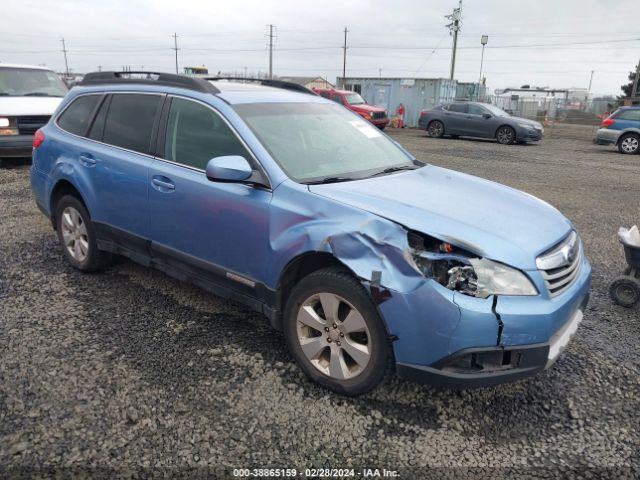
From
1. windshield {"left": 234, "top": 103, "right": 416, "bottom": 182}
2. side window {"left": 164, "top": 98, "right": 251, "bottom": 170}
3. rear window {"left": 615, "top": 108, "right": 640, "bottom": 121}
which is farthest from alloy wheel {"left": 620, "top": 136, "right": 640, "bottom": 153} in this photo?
side window {"left": 164, "top": 98, "right": 251, "bottom": 170}

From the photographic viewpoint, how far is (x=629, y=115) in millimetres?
15523

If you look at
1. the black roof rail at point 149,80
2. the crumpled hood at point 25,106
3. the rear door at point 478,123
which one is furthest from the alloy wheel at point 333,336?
the rear door at point 478,123

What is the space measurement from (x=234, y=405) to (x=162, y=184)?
1618 millimetres

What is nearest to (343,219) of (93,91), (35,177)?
(93,91)

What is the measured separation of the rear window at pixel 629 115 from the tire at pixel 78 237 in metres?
16.2

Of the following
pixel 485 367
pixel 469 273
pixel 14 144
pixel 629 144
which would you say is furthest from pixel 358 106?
pixel 485 367

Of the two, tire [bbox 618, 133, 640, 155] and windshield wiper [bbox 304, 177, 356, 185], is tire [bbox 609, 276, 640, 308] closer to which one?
windshield wiper [bbox 304, 177, 356, 185]

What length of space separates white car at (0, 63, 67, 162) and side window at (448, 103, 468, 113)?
14047 millimetres

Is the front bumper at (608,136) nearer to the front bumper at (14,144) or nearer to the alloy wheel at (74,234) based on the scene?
the front bumper at (14,144)

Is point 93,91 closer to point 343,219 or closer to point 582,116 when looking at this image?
point 343,219

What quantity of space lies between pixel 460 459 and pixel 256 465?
3.19 ft

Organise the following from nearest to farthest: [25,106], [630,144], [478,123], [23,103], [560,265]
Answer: [560,265], [25,106], [23,103], [630,144], [478,123]

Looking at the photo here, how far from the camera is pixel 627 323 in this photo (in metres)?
3.85

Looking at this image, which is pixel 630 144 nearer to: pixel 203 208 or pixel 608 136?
pixel 608 136
